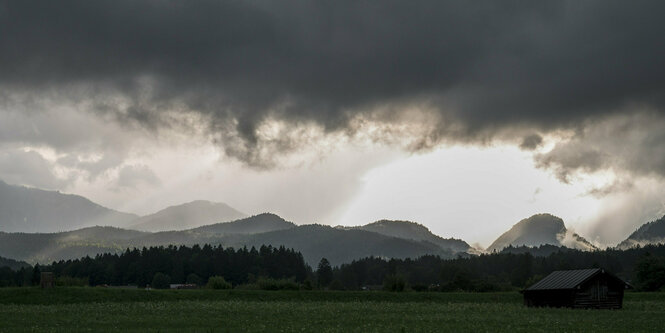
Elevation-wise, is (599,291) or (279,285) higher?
(599,291)

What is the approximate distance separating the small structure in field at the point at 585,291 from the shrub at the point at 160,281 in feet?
405

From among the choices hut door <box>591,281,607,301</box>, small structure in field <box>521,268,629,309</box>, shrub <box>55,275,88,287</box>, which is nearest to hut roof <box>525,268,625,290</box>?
small structure in field <box>521,268,629,309</box>

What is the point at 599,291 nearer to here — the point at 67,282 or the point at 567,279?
the point at 567,279

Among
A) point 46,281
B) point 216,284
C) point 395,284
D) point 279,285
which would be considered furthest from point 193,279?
point 46,281

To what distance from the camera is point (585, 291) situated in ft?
252

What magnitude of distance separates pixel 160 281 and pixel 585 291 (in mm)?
130268

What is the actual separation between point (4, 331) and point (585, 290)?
62512 millimetres

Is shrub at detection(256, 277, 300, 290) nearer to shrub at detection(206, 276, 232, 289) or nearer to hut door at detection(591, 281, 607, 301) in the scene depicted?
shrub at detection(206, 276, 232, 289)

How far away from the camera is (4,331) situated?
39.5 m

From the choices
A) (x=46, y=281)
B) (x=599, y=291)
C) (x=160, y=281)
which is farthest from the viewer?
(x=160, y=281)

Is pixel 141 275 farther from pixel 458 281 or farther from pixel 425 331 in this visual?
pixel 425 331

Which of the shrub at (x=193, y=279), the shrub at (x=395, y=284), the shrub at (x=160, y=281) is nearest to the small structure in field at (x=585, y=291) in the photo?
the shrub at (x=395, y=284)

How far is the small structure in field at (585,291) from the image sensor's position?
76.2m

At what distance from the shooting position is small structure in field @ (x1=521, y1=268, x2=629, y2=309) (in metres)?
76.2
